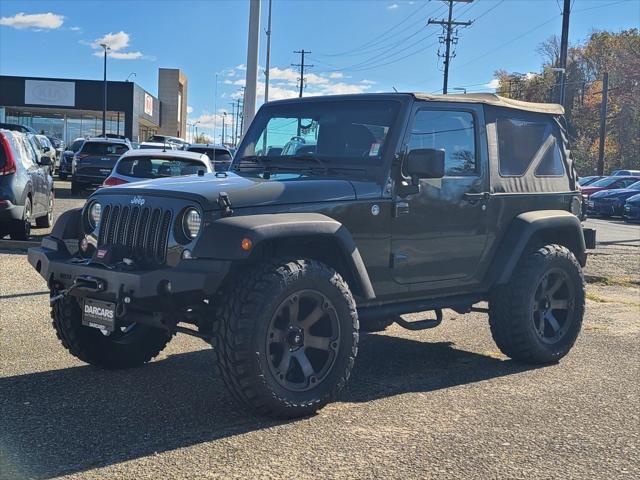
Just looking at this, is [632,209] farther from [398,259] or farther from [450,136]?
[398,259]

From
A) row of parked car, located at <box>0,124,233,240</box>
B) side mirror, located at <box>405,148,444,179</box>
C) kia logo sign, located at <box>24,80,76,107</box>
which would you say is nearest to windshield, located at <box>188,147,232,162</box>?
row of parked car, located at <box>0,124,233,240</box>

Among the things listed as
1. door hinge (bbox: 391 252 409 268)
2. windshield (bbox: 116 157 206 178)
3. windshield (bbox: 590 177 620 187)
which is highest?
windshield (bbox: 590 177 620 187)

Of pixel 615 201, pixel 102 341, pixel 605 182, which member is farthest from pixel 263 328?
pixel 605 182

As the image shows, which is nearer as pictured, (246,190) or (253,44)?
(246,190)

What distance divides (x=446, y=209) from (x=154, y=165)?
8.17m

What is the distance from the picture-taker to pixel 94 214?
512 centimetres

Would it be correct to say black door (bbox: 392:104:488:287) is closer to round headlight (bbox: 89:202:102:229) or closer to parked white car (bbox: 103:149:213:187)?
round headlight (bbox: 89:202:102:229)

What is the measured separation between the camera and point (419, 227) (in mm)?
5395

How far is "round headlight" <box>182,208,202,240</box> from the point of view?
14.5 ft

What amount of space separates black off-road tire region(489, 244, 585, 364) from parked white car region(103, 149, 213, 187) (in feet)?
23.0

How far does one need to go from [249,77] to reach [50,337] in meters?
7.46

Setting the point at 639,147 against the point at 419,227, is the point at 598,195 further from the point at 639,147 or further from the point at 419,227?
the point at 639,147

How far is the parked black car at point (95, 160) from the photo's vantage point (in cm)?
2033

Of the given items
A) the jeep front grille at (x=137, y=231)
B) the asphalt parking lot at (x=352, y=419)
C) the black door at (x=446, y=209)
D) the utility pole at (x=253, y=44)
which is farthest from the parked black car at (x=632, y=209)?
the jeep front grille at (x=137, y=231)
